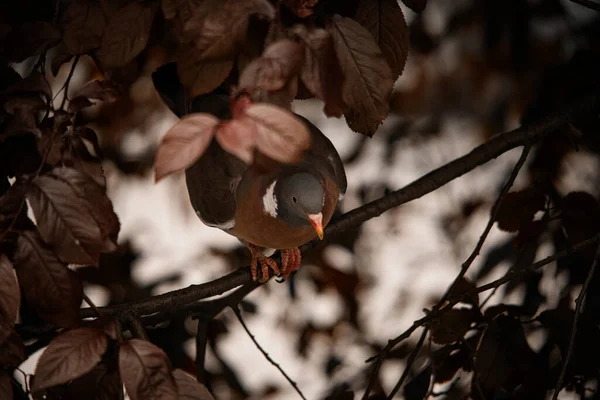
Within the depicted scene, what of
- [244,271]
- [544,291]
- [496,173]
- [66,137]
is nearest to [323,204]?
[244,271]

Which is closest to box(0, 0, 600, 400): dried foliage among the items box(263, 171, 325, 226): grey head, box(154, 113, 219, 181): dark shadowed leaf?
box(154, 113, 219, 181): dark shadowed leaf

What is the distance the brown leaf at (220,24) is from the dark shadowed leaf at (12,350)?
1.42 feet

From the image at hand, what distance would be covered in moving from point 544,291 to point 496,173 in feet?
2.10

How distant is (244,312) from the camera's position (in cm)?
214

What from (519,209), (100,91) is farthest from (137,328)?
(519,209)

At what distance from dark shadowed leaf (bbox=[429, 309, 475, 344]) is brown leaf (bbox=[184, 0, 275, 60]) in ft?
2.18

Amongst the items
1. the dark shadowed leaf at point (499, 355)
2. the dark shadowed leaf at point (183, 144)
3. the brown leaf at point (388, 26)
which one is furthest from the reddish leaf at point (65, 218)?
the dark shadowed leaf at point (499, 355)

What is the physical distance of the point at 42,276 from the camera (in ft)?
2.56

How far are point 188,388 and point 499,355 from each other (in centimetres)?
57

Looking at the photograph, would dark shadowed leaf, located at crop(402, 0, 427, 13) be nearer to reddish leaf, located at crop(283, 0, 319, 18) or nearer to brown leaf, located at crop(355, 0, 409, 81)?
brown leaf, located at crop(355, 0, 409, 81)

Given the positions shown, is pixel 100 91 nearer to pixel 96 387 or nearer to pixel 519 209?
pixel 96 387

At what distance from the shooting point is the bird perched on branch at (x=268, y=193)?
126 cm

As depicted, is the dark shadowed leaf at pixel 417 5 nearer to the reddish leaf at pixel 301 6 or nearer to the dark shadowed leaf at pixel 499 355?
the reddish leaf at pixel 301 6

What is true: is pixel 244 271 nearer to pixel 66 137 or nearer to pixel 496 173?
pixel 66 137
